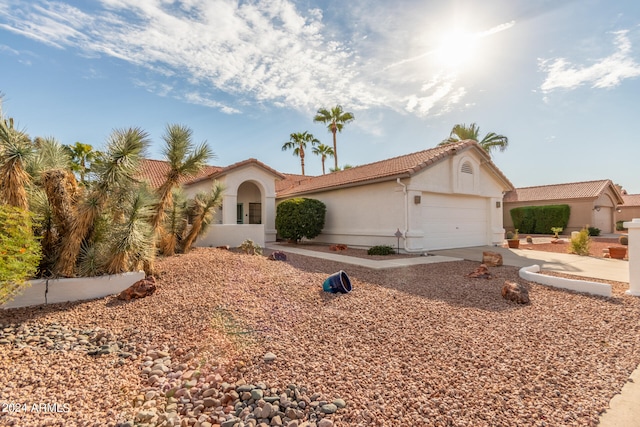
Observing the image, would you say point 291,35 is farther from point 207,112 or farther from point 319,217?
point 319,217

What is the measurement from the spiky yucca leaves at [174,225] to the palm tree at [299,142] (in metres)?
25.8

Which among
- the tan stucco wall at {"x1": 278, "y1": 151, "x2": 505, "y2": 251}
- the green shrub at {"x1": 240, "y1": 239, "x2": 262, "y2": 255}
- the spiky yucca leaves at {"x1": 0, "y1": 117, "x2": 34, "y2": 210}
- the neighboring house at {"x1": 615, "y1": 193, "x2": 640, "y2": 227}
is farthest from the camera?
the neighboring house at {"x1": 615, "y1": 193, "x2": 640, "y2": 227}

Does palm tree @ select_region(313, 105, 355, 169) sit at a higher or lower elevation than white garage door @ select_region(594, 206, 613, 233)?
higher

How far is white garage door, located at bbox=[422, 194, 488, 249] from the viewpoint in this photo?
45.3 ft

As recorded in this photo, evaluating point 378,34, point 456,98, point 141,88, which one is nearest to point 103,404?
point 141,88

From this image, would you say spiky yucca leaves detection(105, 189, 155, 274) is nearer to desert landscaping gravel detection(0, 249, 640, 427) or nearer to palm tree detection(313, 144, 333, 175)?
desert landscaping gravel detection(0, 249, 640, 427)

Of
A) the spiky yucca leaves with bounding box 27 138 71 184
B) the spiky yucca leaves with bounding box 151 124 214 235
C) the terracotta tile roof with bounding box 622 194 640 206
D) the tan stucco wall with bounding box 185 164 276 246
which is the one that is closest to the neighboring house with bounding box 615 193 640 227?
the terracotta tile roof with bounding box 622 194 640 206

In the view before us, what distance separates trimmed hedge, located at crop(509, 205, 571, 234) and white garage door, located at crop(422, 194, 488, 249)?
16.5 meters

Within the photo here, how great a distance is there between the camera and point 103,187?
6195 millimetres

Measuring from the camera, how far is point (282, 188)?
928 inches

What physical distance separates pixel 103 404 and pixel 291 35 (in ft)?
37.9

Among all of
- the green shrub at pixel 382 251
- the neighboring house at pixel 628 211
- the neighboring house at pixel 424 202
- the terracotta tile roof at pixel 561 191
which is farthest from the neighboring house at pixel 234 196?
the neighboring house at pixel 628 211

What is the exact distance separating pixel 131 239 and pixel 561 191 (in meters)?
36.2

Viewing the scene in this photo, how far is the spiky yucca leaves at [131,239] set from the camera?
6.39m
